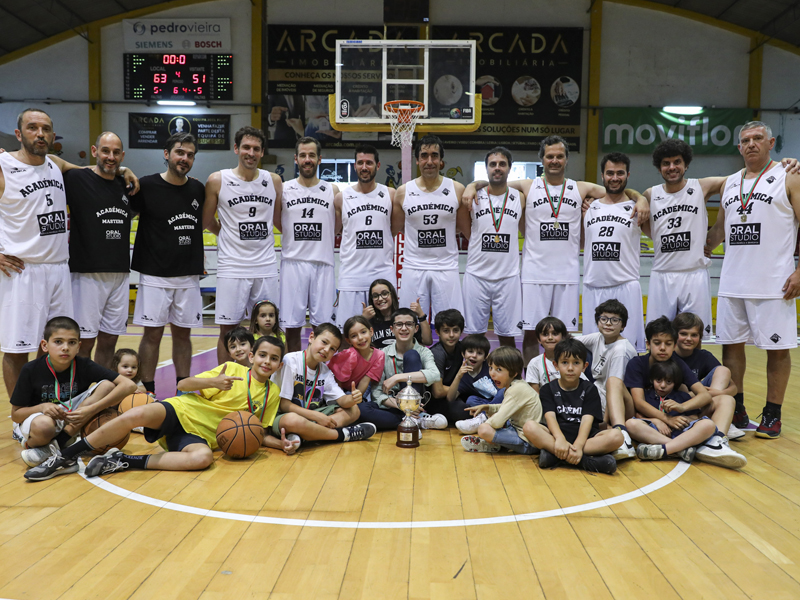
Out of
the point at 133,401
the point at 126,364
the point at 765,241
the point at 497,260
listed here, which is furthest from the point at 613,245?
the point at 126,364

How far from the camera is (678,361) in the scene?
4664 millimetres

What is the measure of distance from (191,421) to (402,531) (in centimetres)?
178

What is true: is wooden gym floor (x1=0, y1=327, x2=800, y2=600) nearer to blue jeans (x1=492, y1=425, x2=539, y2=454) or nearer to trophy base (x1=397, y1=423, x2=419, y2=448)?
blue jeans (x1=492, y1=425, x2=539, y2=454)

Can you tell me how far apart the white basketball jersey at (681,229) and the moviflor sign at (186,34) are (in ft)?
48.2

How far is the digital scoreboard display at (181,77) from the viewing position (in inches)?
656

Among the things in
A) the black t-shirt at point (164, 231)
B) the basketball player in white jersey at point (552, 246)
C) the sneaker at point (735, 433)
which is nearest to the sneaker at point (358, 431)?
the basketball player in white jersey at point (552, 246)

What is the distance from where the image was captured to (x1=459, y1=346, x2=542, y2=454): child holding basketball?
4.36m

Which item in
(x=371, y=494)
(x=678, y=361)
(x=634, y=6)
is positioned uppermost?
(x=634, y=6)

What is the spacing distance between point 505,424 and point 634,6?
16.3 meters

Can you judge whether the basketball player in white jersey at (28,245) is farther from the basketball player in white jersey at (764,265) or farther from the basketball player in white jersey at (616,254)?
the basketball player in white jersey at (764,265)

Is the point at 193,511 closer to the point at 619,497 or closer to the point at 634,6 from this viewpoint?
the point at 619,497

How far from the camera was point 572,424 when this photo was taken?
418cm

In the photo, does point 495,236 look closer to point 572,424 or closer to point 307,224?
point 307,224

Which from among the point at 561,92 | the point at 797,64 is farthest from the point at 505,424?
the point at 797,64
